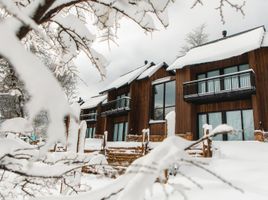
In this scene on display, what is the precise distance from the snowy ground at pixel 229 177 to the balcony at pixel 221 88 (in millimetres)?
3717

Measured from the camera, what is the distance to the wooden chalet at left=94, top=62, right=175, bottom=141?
73.2 feet

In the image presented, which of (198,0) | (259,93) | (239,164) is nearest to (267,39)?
(259,93)

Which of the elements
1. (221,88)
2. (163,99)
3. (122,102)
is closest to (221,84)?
(221,88)

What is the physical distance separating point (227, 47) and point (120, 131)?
12.8 meters

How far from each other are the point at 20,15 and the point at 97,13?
4.40 ft

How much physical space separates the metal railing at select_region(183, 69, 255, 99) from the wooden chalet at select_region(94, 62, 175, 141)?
2863mm

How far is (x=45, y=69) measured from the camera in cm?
70

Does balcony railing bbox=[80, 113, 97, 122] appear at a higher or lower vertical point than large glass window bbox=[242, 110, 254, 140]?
higher

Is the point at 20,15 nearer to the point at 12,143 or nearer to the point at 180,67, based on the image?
the point at 12,143

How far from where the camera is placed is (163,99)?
2269cm

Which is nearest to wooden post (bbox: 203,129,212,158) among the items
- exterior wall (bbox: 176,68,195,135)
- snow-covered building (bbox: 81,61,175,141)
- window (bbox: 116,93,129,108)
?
exterior wall (bbox: 176,68,195,135)

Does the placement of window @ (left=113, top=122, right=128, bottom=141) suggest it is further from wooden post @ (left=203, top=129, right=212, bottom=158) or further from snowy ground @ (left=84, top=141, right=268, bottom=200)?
wooden post @ (left=203, top=129, right=212, bottom=158)

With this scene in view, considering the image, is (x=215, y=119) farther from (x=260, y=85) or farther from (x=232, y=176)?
(x=232, y=176)

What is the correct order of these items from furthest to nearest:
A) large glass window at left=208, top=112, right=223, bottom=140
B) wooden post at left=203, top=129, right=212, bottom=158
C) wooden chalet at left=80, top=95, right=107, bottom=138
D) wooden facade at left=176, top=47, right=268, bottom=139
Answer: wooden chalet at left=80, top=95, right=107, bottom=138, large glass window at left=208, top=112, right=223, bottom=140, wooden facade at left=176, top=47, right=268, bottom=139, wooden post at left=203, top=129, right=212, bottom=158
